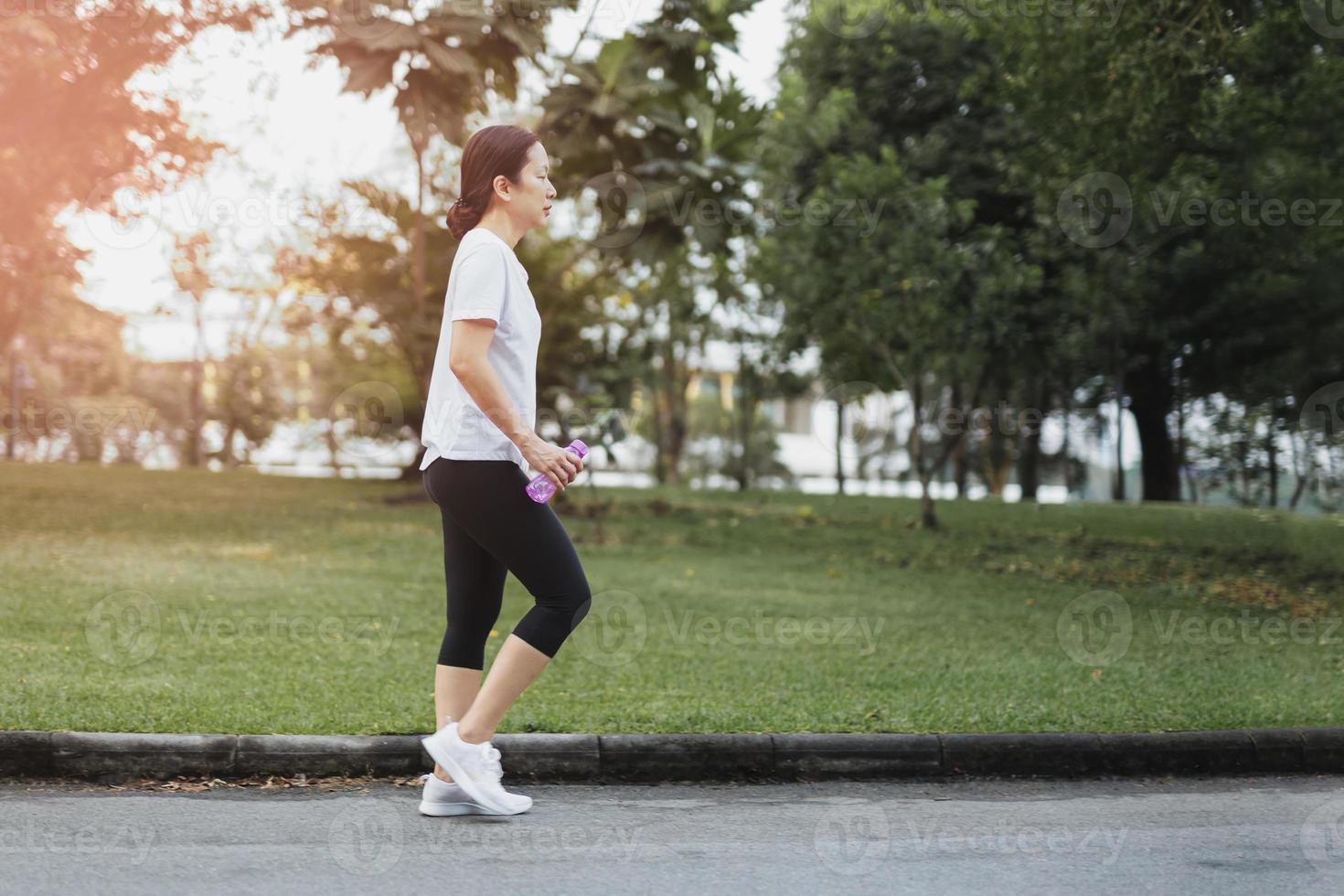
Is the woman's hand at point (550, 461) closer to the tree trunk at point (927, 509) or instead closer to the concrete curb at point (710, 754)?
the concrete curb at point (710, 754)

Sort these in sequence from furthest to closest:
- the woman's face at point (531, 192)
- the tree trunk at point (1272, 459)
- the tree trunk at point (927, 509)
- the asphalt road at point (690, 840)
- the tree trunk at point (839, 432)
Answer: the tree trunk at point (839, 432), the tree trunk at point (1272, 459), the tree trunk at point (927, 509), the woman's face at point (531, 192), the asphalt road at point (690, 840)

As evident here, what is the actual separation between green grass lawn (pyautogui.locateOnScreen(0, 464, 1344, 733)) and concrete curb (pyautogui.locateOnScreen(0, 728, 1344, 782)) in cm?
19

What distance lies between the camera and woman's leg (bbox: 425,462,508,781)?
14.6ft

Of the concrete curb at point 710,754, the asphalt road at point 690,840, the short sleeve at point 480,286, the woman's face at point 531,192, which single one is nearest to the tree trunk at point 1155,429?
the concrete curb at point 710,754

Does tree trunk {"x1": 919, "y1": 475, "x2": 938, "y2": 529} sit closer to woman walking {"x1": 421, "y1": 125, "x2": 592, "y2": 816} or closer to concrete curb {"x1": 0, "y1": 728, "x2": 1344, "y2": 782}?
concrete curb {"x1": 0, "y1": 728, "x2": 1344, "y2": 782}

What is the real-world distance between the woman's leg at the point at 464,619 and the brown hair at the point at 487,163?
3.52 ft

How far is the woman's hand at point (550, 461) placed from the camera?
4.04m

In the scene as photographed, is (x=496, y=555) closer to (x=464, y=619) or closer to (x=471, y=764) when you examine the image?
(x=464, y=619)

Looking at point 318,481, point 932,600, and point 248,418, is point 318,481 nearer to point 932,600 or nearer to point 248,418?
point 932,600

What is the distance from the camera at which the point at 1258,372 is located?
2259 centimetres

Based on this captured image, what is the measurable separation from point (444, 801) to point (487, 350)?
1.58 metres

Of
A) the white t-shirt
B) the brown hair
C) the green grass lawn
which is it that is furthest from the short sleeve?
the green grass lawn

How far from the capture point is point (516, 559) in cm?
Result: 421

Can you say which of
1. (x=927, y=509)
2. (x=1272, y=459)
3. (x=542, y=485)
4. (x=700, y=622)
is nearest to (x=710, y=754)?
(x=542, y=485)
